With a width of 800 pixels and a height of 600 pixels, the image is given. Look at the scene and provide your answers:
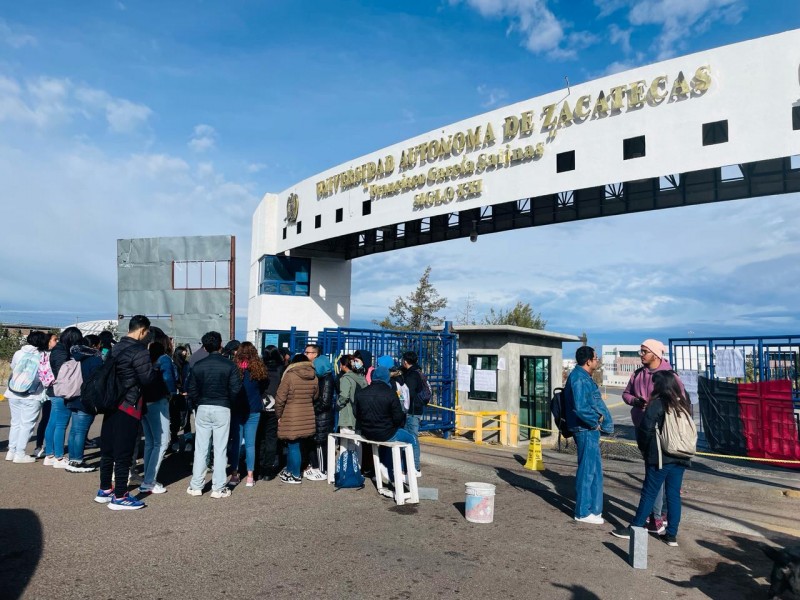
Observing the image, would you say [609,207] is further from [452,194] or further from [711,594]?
[711,594]

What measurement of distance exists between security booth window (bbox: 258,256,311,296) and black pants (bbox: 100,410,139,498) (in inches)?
928

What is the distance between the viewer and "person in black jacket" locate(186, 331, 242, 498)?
22.9 feet

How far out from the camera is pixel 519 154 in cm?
1877

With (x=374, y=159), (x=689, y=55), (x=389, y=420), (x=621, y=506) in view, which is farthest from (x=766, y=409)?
(x=374, y=159)

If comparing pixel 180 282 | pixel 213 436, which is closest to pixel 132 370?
pixel 213 436

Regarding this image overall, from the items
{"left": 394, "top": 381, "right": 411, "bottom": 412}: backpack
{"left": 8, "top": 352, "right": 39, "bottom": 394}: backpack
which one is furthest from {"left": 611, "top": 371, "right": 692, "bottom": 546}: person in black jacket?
{"left": 8, "top": 352, "right": 39, "bottom": 394}: backpack

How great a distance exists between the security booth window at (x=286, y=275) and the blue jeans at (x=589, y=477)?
24656mm

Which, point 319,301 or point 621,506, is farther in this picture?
point 319,301

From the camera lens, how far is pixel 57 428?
8.62m

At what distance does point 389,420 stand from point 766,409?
7.97 meters

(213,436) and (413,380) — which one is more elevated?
(413,380)

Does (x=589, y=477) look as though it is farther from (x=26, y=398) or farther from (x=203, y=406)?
(x=26, y=398)

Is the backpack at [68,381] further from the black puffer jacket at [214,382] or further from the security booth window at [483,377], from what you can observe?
the security booth window at [483,377]

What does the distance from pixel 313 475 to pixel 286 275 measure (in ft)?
73.7
